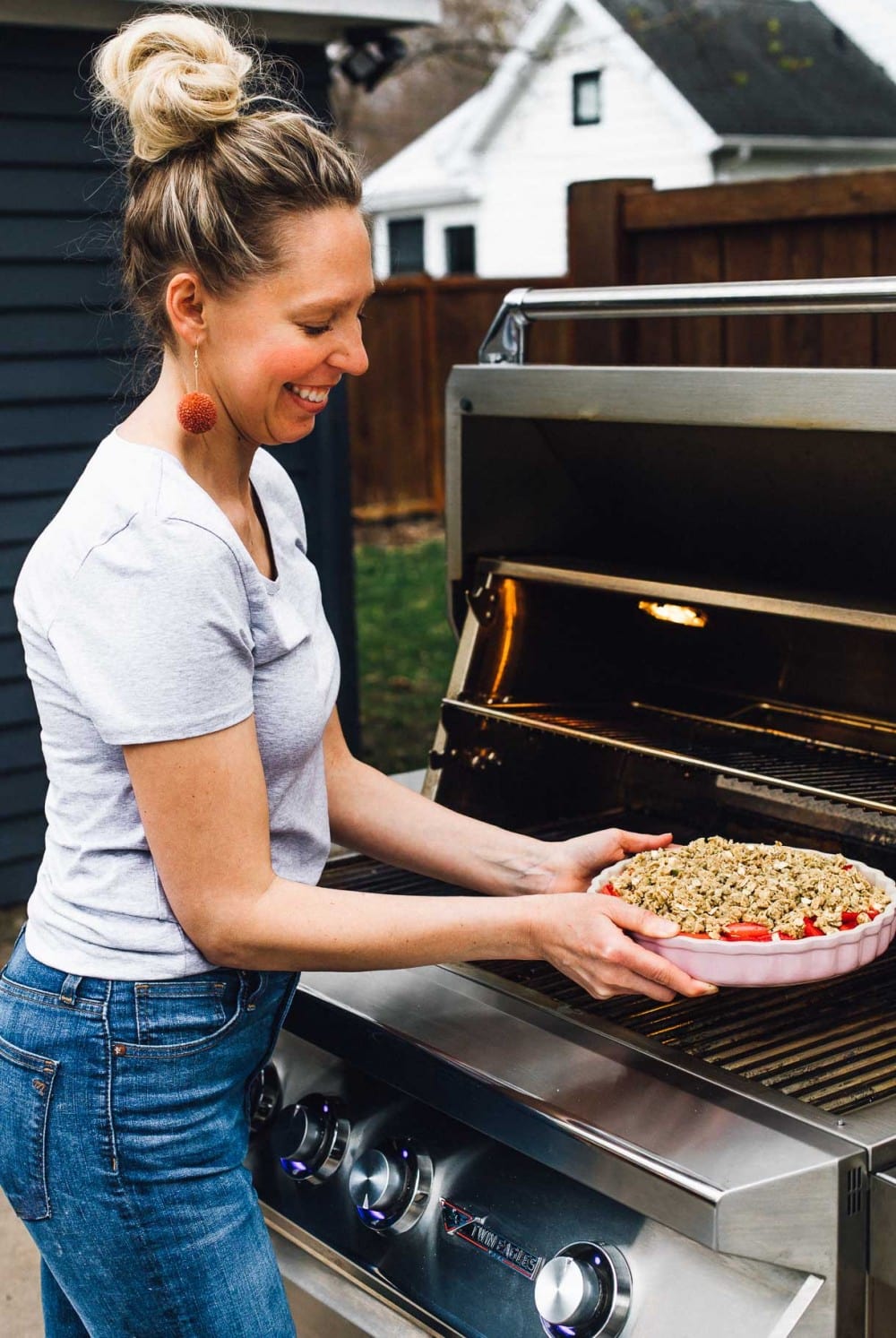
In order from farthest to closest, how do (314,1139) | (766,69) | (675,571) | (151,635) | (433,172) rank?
(433,172) < (766,69) < (675,571) < (314,1139) < (151,635)

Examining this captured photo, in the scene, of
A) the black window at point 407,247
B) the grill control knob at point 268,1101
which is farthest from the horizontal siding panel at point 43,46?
the black window at point 407,247

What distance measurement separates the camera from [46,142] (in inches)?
177

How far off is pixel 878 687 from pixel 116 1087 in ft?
3.84

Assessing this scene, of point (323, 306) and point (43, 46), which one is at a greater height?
point (43, 46)

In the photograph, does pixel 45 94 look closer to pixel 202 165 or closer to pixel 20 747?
pixel 20 747

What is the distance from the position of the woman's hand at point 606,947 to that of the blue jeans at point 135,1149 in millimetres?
311

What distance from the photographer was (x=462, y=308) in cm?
1141

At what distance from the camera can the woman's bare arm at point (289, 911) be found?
135 cm

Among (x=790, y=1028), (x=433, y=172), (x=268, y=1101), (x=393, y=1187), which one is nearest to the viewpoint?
(x=790, y=1028)

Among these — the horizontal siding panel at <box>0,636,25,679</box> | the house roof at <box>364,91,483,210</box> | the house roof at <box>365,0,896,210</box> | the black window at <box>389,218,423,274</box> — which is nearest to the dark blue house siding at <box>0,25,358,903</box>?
the horizontal siding panel at <box>0,636,25,679</box>

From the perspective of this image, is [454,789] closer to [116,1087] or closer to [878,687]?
[878,687]

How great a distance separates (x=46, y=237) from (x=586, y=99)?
51.9 feet

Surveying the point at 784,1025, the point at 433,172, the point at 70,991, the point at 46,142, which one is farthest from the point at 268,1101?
the point at 433,172

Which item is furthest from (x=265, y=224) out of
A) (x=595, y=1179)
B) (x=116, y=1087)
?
(x=595, y=1179)
